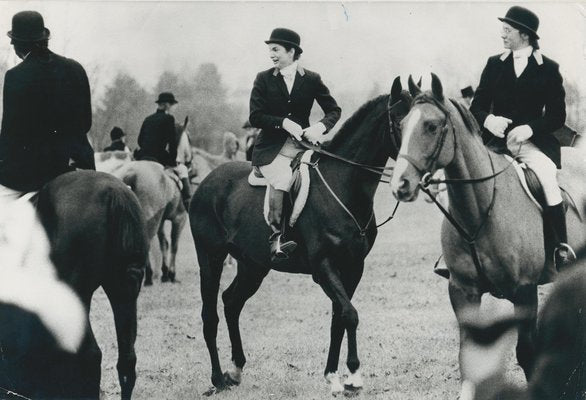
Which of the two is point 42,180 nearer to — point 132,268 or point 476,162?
point 132,268

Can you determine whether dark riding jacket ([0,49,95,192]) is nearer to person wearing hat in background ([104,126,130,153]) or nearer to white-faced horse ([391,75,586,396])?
white-faced horse ([391,75,586,396])

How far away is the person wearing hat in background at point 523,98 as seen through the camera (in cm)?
704

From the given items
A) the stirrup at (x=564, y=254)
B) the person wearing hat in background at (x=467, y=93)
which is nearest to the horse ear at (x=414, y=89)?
the stirrup at (x=564, y=254)

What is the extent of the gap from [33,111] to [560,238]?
4358 millimetres

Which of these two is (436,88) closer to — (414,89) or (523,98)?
(414,89)

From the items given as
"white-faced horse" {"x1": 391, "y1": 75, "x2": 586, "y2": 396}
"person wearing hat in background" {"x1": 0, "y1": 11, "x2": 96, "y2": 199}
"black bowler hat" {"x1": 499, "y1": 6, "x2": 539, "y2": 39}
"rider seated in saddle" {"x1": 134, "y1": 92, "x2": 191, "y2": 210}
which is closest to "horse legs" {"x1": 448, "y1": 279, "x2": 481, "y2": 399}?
"white-faced horse" {"x1": 391, "y1": 75, "x2": 586, "y2": 396}

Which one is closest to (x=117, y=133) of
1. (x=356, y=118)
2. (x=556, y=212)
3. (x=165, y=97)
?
(x=165, y=97)

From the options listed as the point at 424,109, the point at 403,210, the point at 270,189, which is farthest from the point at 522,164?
the point at 403,210

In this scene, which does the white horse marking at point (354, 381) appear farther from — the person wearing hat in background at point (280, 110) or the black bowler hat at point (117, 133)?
the black bowler hat at point (117, 133)

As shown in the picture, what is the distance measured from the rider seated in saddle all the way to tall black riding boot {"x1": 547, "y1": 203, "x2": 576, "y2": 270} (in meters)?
7.90

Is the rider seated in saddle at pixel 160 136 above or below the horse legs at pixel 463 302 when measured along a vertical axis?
below

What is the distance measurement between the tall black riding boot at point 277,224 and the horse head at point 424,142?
1844 millimetres

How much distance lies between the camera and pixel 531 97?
7.22 meters

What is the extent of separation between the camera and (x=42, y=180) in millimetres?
6262
